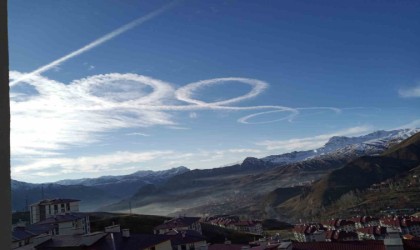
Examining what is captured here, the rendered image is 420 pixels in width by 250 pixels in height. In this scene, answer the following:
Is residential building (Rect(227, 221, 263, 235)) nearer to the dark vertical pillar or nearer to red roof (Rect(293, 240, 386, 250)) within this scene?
red roof (Rect(293, 240, 386, 250))

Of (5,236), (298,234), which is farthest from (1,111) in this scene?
(298,234)

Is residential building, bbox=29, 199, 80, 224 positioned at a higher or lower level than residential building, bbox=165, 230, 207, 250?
higher

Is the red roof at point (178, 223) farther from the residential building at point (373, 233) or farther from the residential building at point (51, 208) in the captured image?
the residential building at point (373, 233)

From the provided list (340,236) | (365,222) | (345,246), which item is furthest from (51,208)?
(365,222)

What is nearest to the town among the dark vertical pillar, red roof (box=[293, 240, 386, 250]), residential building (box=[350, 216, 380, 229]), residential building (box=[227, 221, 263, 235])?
red roof (box=[293, 240, 386, 250])

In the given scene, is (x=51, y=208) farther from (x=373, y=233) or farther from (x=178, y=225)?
(x=373, y=233)

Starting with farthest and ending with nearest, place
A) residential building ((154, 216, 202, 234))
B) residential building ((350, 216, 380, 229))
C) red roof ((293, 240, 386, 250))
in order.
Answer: residential building ((350, 216, 380, 229))
residential building ((154, 216, 202, 234))
red roof ((293, 240, 386, 250))

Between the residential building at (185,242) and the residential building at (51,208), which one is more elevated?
the residential building at (51,208)

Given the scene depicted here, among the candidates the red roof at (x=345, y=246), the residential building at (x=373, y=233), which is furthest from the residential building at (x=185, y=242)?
the residential building at (x=373, y=233)
